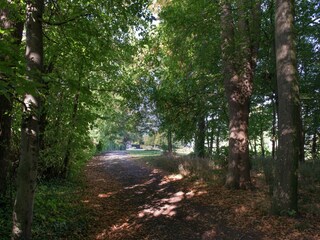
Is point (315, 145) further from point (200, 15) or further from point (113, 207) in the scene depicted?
point (113, 207)

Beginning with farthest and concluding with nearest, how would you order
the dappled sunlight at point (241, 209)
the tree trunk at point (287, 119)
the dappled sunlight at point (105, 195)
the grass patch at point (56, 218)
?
the dappled sunlight at point (105, 195) → the dappled sunlight at point (241, 209) → the tree trunk at point (287, 119) → the grass patch at point (56, 218)

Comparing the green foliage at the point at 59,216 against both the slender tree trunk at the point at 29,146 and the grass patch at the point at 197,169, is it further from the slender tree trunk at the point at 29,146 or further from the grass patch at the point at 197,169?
the grass patch at the point at 197,169

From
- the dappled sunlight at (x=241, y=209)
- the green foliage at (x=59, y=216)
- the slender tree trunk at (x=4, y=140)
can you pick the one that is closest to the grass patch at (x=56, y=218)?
the green foliage at (x=59, y=216)

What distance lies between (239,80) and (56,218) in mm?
7613

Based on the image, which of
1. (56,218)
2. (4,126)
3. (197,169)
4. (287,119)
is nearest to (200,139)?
(197,169)

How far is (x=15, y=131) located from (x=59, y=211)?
8.59ft

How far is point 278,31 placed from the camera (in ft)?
26.0

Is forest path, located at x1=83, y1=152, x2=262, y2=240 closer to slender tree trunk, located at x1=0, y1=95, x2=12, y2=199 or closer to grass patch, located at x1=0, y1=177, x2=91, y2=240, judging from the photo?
grass patch, located at x1=0, y1=177, x2=91, y2=240

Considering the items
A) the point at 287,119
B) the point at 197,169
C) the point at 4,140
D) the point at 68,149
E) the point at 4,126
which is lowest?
the point at 197,169

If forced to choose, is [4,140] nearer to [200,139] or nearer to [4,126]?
[4,126]

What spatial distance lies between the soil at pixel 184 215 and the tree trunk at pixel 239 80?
90 centimetres

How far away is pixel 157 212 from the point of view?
8766mm

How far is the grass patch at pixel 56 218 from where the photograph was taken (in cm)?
606

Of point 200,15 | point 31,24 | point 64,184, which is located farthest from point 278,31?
point 64,184
